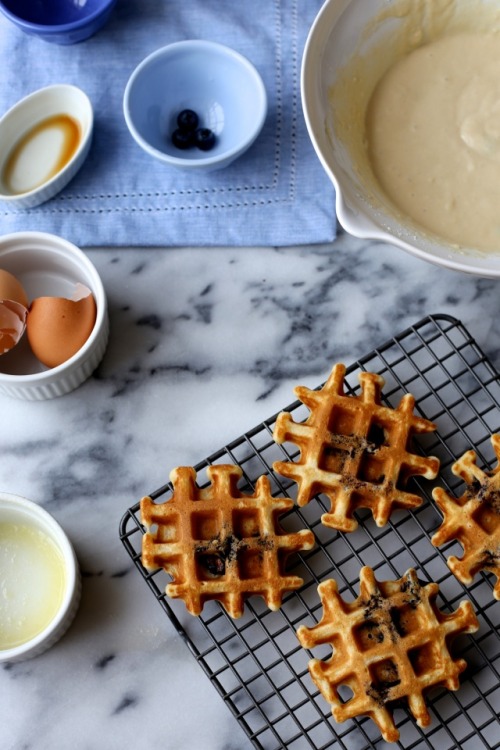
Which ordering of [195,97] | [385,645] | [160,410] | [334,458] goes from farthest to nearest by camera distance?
[195,97]
[160,410]
[334,458]
[385,645]

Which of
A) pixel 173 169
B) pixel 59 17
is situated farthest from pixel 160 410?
pixel 59 17

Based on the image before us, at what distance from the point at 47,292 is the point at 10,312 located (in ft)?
0.46

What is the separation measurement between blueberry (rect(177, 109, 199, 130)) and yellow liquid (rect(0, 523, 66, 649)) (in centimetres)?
85

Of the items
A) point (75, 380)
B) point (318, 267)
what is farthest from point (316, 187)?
point (75, 380)

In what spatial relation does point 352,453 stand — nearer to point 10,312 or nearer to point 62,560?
point 62,560

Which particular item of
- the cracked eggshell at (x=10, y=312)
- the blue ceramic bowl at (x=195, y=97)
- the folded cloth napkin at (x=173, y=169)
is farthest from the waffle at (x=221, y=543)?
the blue ceramic bowl at (x=195, y=97)

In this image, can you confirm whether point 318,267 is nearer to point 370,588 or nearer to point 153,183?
point 153,183

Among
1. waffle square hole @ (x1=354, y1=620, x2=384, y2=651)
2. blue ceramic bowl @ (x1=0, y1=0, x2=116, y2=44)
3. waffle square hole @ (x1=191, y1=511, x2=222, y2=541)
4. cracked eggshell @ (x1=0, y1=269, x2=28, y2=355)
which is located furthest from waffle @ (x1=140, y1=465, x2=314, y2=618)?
blue ceramic bowl @ (x1=0, y1=0, x2=116, y2=44)

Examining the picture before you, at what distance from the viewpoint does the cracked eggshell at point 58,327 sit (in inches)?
72.0

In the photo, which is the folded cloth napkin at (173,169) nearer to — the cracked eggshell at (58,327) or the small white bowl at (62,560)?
the cracked eggshell at (58,327)

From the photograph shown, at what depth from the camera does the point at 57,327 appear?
1827 millimetres

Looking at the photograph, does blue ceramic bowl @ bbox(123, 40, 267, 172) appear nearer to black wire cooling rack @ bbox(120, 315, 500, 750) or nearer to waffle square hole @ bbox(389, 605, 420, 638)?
black wire cooling rack @ bbox(120, 315, 500, 750)

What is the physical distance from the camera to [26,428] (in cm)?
196

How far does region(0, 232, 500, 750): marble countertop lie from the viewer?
1844 millimetres
